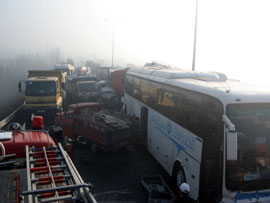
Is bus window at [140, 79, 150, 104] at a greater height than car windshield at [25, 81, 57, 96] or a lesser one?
greater

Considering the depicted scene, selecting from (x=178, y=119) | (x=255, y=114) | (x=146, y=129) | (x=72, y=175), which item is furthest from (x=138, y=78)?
(x=72, y=175)

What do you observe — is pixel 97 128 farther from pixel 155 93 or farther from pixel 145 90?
pixel 155 93

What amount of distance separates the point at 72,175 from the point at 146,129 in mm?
7579

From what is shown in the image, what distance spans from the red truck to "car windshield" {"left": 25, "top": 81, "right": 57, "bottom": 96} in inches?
155

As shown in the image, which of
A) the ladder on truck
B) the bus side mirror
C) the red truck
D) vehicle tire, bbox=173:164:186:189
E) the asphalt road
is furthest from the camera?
the red truck

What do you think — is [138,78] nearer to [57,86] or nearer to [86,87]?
[57,86]

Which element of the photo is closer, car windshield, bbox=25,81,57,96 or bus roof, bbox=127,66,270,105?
bus roof, bbox=127,66,270,105

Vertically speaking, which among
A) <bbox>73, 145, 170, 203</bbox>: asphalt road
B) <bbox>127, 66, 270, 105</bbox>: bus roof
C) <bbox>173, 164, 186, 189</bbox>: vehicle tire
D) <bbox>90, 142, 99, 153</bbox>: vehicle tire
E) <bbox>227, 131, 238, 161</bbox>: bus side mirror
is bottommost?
<bbox>73, 145, 170, 203</bbox>: asphalt road

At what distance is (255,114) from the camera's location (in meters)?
5.72

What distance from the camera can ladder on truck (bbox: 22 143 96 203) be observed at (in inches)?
138

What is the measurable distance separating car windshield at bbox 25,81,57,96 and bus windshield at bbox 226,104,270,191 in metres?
13.5

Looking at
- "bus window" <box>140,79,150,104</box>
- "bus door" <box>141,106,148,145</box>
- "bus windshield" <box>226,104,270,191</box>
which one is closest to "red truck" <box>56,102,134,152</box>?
"bus door" <box>141,106,148,145</box>

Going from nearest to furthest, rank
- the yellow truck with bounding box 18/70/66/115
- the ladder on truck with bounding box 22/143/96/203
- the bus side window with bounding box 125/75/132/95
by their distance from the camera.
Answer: the ladder on truck with bounding box 22/143/96/203 < the bus side window with bounding box 125/75/132/95 < the yellow truck with bounding box 18/70/66/115

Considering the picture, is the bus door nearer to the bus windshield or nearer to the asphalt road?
the asphalt road
